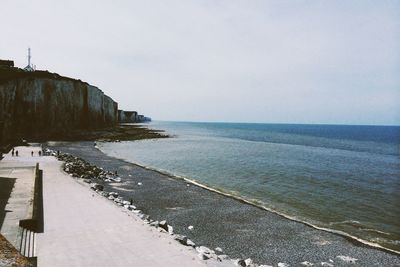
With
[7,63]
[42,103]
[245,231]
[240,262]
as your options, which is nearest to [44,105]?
[42,103]

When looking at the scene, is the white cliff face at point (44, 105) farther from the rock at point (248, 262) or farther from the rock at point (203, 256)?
the rock at point (248, 262)

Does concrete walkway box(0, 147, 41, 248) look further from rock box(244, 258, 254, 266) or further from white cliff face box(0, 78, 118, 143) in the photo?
white cliff face box(0, 78, 118, 143)

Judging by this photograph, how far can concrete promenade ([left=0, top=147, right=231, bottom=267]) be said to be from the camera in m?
12.4

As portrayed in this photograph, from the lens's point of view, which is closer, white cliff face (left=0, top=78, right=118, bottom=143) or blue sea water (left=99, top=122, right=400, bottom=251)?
blue sea water (left=99, top=122, right=400, bottom=251)

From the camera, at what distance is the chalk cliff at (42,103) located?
59656mm

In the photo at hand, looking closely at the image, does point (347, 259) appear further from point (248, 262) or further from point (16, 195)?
point (16, 195)

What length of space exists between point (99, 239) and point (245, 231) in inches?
304

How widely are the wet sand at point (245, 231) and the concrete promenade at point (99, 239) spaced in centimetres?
250

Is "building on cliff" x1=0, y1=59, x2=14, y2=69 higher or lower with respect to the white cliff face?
higher

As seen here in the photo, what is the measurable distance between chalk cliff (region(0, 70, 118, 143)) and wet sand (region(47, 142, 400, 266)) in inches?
1599

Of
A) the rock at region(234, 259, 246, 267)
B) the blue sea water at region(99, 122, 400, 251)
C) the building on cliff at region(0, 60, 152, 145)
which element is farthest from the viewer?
the building on cliff at region(0, 60, 152, 145)

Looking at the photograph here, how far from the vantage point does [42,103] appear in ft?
219

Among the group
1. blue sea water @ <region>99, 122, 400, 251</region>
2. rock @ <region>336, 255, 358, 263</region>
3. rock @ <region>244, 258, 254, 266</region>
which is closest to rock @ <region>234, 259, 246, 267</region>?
rock @ <region>244, 258, 254, 266</region>

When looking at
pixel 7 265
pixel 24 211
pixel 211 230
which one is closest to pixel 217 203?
pixel 211 230
